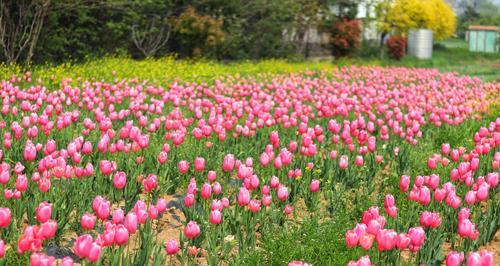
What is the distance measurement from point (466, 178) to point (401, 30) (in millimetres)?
32491

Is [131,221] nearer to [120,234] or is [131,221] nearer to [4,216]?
[120,234]

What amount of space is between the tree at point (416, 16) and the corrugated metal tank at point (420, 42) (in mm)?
531

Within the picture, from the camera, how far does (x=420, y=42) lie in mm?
37469

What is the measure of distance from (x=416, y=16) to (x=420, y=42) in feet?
6.01

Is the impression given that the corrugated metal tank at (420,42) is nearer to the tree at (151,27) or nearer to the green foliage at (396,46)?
the green foliage at (396,46)

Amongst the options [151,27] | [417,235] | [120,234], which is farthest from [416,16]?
[120,234]

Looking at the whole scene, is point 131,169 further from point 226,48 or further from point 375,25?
point 375,25

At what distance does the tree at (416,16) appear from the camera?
34938 mm

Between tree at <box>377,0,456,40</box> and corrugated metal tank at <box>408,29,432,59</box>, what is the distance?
53 cm

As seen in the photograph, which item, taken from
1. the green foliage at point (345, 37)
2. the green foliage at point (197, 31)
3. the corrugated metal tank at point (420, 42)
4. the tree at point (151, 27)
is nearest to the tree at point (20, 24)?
the tree at point (151, 27)

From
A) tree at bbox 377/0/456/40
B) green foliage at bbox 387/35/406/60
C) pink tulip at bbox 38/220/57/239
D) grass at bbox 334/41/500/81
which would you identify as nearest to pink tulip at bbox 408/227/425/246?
pink tulip at bbox 38/220/57/239

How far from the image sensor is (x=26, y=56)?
16.8m

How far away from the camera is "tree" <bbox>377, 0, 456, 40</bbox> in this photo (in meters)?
34.9

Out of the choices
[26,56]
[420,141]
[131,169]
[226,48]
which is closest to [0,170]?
[131,169]
